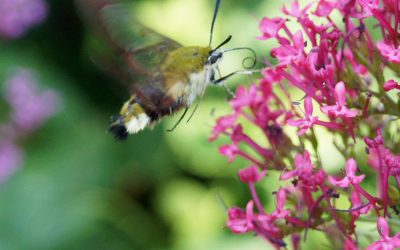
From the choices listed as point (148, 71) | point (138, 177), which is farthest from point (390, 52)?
point (138, 177)

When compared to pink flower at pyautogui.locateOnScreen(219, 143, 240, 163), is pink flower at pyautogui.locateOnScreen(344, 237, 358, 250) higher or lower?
higher

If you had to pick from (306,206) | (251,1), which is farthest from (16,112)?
(306,206)

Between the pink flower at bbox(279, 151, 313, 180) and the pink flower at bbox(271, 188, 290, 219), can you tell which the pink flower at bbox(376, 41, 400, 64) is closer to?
the pink flower at bbox(279, 151, 313, 180)

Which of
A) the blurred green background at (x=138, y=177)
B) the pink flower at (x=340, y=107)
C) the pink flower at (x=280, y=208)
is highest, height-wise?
the pink flower at (x=340, y=107)

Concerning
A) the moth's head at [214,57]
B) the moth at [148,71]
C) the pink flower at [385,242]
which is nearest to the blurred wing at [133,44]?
the moth at [148,71]

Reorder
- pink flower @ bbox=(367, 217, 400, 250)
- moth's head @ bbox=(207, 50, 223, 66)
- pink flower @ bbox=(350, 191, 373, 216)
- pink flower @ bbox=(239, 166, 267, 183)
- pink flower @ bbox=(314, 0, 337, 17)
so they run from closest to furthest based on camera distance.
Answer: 1. pink flower @ bbox=(367, 217, 400, 250)
2. pink flower @ bbox=(350, 191, 373, 216)
3. pink flower @ bbox=(314, 0, 337, 17)
4. pink flower @ bbox=(239, 166, 267, 183)
5. moth's head @ bbox=(207, 50, 223, 66)

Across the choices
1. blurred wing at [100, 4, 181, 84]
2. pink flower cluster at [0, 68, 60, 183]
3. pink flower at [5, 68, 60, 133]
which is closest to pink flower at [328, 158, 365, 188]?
blurred wing at [100, 4, 181, 84]

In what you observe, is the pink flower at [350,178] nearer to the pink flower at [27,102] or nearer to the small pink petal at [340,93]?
the small pink petal at [340,93]
